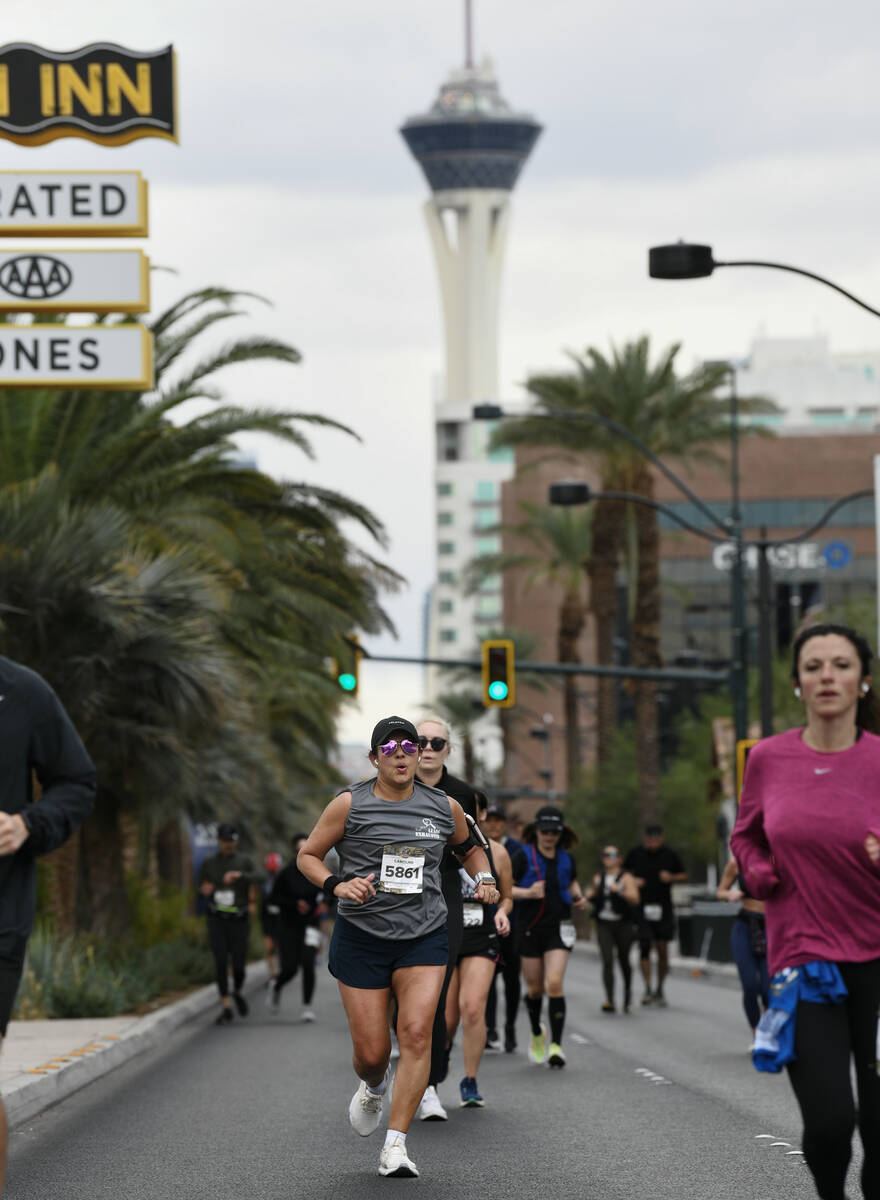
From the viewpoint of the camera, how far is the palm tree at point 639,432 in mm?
44344

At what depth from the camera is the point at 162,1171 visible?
941 centimetres

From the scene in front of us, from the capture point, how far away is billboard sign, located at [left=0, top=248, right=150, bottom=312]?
61.4ft

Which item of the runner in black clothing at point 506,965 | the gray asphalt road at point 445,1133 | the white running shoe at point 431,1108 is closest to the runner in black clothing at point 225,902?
the gray asphalt road at point 445,1133

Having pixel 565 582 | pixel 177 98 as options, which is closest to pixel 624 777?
pixel 565 582

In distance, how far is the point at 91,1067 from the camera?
555 inches

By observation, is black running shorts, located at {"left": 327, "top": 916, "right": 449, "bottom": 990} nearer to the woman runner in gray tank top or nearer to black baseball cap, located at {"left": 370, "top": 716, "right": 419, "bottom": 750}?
the woman runner in gray tank top

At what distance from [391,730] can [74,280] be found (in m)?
11.0

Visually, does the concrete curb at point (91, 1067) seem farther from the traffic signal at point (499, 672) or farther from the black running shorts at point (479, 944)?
the traffic signal at point (499, 672)

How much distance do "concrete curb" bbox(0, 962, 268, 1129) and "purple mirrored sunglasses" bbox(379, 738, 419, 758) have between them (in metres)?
2.33

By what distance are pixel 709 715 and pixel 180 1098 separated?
189 feet

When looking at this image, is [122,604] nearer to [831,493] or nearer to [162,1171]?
[162,1171]

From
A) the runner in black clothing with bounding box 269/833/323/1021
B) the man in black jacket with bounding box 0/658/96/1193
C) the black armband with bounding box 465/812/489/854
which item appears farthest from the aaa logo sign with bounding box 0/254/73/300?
the man in black jacket with bounding box 0/658/96/1193

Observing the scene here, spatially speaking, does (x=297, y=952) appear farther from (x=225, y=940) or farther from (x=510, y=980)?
(x=510, y=980)

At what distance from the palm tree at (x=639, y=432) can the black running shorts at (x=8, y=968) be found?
3724 cm
